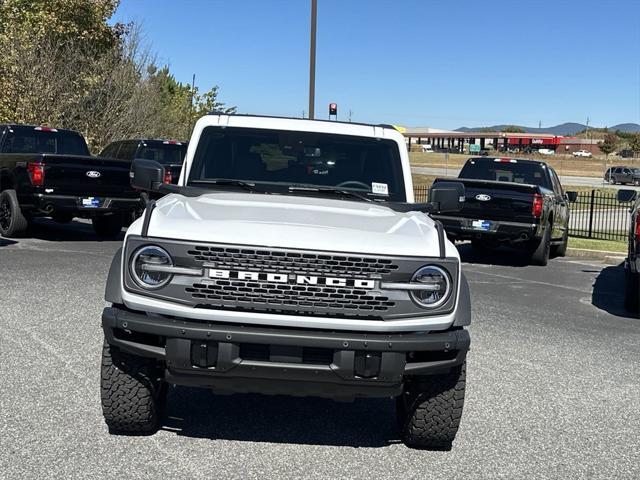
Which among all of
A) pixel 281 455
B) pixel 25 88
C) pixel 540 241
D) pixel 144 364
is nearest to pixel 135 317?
pixel 144 364

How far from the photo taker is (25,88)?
80.1 ft

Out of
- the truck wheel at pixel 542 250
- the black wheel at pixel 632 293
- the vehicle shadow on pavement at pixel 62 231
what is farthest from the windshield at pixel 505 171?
the vehicle shadow on pavement at pixel 62 231

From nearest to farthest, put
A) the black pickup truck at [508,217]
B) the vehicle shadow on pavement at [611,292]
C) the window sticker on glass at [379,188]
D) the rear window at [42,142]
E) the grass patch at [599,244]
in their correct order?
the window sticker on glass at [379,188]
the vehicle shadow on pavement at [611,292]
the black pickup truck at [508,217]
the rear window at [42,142]
the grass patch at [599,244]

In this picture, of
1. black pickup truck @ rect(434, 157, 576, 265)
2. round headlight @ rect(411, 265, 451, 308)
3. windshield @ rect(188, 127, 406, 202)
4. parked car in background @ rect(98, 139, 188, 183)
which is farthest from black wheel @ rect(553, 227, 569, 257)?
round headlight @ rect(411, 265, 451, 308)

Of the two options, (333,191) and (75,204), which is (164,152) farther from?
(333,191)

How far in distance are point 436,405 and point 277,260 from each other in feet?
4.07

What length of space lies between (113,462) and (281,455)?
2.94 feet

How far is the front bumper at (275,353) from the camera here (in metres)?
4.06

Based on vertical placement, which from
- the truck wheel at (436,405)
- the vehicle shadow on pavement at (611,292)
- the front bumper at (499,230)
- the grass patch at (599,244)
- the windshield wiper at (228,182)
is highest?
the windshield wiper at (228,182)

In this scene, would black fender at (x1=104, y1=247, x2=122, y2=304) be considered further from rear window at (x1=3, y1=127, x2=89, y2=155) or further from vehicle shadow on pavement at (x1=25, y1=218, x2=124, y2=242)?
rear window at (x1=3, y1=127, x2=89, y2=155)

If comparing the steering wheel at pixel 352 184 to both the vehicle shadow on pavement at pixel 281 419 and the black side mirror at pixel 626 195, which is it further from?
the black side mirror at pixel 626 195

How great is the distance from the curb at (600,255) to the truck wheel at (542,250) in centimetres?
180

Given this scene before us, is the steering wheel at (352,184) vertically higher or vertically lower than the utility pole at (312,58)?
lower

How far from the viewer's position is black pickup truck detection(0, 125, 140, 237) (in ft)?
43.8
